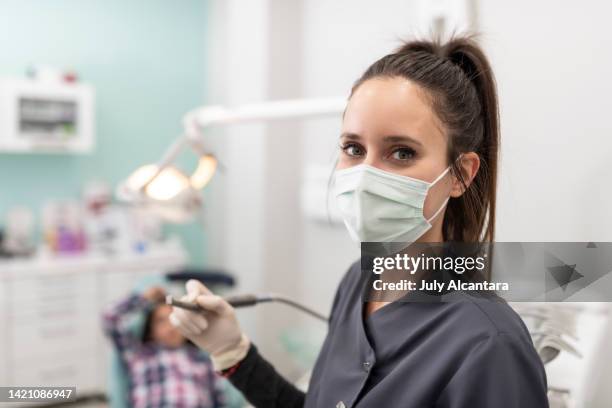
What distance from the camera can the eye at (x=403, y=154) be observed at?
761 millimetres

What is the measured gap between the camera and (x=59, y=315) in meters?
2.89

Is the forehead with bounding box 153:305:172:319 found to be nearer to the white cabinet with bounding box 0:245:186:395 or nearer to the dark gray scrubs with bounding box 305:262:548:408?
the white cabinet with bounding box 0:245:186:395

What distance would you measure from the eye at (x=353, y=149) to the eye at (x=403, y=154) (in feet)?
0.18

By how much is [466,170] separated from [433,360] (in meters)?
0.30

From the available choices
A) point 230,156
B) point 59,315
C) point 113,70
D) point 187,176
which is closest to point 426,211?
point 187,176

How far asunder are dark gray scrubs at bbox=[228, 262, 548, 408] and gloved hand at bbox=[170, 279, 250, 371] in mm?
176

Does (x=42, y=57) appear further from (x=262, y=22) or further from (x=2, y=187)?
(x=262, y=22)

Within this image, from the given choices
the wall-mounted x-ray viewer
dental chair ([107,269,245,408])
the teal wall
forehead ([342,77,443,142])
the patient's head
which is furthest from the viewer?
the teal wall

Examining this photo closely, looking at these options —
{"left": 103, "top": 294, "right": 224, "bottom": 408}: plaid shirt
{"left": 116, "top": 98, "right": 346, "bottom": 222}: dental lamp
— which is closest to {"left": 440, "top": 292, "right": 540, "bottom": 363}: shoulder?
{"left": 116, "top": 98, "right": 346, "bottom": 222}: dental lamp

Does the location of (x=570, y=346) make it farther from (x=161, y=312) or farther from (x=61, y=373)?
(x=61, y=373)

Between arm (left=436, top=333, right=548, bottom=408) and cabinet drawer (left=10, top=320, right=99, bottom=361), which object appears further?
cabinet drawer (left=10, top=320, right=99, bottom=361)

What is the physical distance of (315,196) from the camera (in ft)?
7.88

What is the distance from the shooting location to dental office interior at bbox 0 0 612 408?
3.07ft

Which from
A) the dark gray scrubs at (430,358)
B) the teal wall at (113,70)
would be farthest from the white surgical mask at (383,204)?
the teal wall at (113,70)
